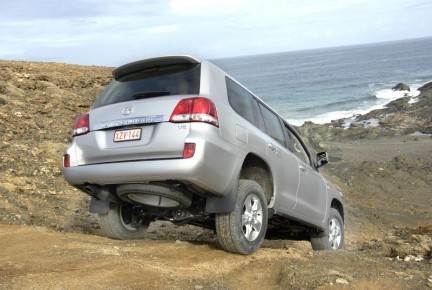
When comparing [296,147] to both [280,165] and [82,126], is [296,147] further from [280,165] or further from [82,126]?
[82,126]

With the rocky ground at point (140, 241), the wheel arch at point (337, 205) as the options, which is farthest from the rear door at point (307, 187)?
the wheel arch at point (337, 205)

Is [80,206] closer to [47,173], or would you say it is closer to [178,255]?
[47,173]

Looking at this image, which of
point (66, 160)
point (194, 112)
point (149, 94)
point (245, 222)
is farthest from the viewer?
point (66, 160)

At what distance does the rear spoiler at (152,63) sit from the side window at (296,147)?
2.01m

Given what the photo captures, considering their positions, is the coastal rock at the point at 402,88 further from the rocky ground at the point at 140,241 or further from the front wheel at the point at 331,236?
the front wheel at the point at 331,236

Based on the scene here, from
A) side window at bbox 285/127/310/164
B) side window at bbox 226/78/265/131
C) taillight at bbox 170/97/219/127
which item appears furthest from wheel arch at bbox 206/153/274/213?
side window at bbox 285/127/310/164

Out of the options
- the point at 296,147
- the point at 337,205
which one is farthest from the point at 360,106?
the point at 296,147

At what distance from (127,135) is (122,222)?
1.56 metres

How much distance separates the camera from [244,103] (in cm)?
490

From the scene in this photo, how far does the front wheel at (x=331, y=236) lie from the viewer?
21.8 ft

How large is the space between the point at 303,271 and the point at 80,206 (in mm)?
5016

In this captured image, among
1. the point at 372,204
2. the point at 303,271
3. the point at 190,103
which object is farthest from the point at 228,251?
the point at 372,204

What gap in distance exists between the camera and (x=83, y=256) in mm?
4273

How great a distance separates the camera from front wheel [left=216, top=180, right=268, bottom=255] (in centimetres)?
434
